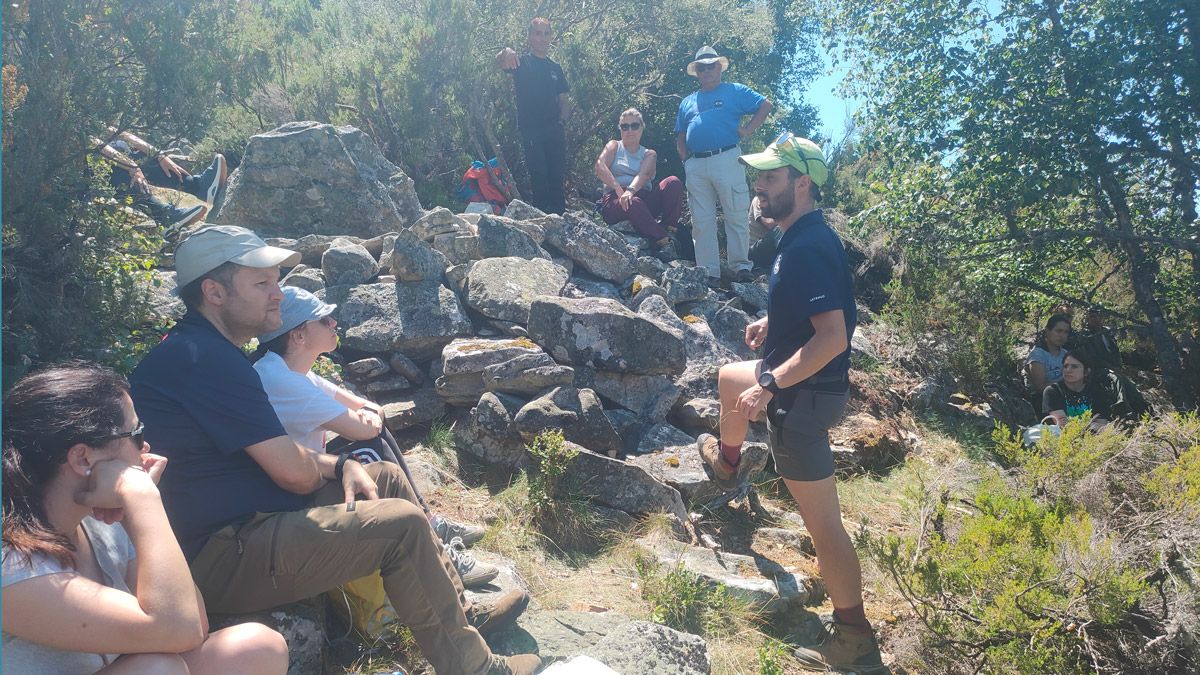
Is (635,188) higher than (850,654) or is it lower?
higher

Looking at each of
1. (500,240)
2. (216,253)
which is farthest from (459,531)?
(500,240)

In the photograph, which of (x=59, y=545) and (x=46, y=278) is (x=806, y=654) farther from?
(x=46, y=278)

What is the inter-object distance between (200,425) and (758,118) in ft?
21.9

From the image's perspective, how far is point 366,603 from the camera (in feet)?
10.5

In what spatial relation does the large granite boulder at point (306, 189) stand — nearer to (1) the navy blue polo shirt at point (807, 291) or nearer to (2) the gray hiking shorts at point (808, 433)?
Answer: (1) the navy blue polo shirt at point (807, 291)

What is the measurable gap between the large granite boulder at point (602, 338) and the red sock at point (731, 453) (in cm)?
153

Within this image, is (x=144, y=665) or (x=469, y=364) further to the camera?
(x=469, y=364)

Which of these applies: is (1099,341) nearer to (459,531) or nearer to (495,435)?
(495,435)

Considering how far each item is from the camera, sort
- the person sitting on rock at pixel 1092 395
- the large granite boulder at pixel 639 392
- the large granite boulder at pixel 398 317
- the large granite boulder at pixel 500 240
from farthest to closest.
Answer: the large granite boulder at pixel 500 240
the person sitting on rock at pixel 1092 395
the large granite boulder at pixel 639 392
the large granite boulder at pixel 398 317

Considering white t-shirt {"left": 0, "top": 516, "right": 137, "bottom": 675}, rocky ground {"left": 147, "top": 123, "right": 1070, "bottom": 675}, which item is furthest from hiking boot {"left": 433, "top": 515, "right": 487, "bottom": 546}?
white t-shirt {"left": 0, "top": 516, "right": 137, "bottom": 675}

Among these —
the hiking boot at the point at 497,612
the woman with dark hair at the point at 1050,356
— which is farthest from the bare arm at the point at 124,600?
the woman with dark hair at the point at 1050,356

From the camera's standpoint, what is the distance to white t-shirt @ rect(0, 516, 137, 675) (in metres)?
1.95

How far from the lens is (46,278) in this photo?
406cm

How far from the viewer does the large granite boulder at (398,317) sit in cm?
577
